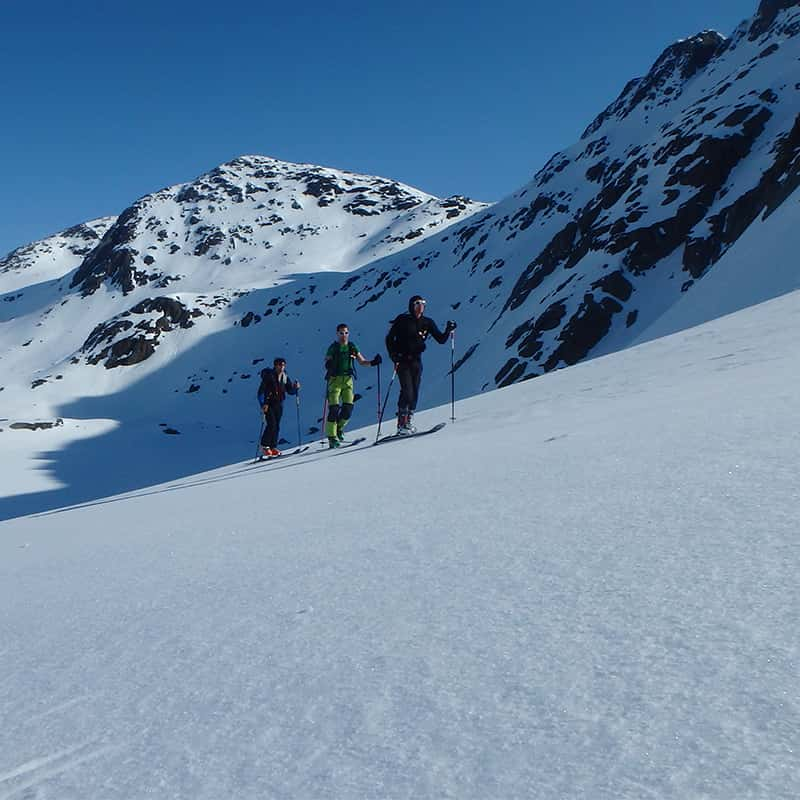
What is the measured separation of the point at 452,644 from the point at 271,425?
13.6 meters

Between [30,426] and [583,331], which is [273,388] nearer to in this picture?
[30,426]

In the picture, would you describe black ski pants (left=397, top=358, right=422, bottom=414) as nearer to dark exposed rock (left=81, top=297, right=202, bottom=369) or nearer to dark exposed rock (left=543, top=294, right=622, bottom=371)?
dark exposed rock (left=543, top=294, right=622, bottom=371)

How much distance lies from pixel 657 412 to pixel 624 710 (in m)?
5.03

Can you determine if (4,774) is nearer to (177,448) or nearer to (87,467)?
(87,467)

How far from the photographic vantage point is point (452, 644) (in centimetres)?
218

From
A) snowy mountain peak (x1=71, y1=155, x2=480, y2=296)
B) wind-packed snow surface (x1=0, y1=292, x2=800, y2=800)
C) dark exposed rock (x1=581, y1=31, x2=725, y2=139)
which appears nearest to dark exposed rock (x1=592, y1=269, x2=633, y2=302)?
wind-packed snow surface (x1=0, y1=292, x2=800, y2=800)

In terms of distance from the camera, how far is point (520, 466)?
520 cm

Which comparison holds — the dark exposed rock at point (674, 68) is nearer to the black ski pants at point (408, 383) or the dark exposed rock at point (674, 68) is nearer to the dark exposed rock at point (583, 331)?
the dark exposed rock at point (583, 331)

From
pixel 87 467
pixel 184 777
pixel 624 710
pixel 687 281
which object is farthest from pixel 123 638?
pixel 687 281

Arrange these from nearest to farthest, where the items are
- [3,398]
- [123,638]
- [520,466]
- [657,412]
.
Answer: [123,638]
[520,466]
[657,412]
[3,398]

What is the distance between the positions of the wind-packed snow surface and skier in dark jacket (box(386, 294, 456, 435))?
543cm

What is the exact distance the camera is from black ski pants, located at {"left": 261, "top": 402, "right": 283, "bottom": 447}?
1509 centimetres

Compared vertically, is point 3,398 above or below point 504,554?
above

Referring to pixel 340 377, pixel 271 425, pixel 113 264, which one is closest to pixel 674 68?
pixel 113 264
